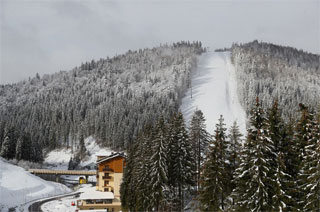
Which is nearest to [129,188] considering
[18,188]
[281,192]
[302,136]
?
[281,192]

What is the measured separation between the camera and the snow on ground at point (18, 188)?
2623 inches

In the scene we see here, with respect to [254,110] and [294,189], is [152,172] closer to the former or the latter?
[254,110]

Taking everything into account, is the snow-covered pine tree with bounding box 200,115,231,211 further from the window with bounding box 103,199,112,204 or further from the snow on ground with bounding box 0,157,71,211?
the snow on ground with bounding box 0,157,71,211

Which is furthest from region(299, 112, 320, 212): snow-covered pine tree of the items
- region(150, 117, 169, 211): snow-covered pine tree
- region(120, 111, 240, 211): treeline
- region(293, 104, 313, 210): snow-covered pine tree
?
region(150, 117, 169, 211): snow-covered pine tree

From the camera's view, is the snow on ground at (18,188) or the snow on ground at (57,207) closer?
the snow on ground at (57,207)

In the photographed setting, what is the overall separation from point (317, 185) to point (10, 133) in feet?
366

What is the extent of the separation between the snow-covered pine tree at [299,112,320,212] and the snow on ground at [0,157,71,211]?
5614cm

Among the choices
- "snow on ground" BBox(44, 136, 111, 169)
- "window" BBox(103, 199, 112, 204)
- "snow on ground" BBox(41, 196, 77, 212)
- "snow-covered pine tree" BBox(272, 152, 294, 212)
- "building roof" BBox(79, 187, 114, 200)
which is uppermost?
"snow on ground" BBox(44, 136, 111, 169)

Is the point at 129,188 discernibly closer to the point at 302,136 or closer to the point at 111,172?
the point at 111,172

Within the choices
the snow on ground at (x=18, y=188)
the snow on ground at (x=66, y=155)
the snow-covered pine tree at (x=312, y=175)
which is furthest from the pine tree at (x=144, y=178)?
the snow on ground at (x=66, y=155)

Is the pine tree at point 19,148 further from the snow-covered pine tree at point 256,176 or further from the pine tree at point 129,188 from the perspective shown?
the snow-covered pine tree at point 256,176

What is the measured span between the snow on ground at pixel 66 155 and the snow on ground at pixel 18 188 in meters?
47.3

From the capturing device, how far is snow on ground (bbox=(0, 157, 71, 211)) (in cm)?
6662

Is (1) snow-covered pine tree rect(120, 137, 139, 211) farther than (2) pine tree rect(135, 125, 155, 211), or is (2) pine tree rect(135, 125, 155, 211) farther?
(1) snow-covered pine tree rect(120, 137, 139, 211)
